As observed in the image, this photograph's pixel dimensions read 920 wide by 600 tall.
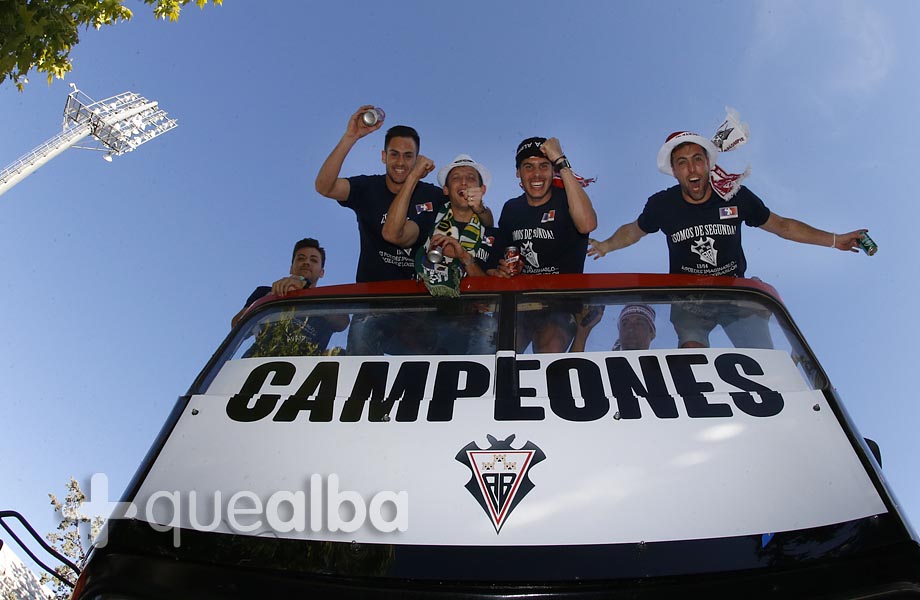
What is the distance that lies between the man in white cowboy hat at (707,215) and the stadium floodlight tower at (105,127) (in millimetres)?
28115

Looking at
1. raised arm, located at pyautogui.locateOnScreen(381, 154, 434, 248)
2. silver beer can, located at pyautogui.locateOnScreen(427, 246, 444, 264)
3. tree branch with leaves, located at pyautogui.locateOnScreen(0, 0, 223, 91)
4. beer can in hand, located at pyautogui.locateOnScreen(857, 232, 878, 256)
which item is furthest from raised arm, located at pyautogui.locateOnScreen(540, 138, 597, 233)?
tree branch with leaves, located at pyautogui.locateOnScreen(0, 0, 223, 91)

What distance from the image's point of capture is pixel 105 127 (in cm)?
2931

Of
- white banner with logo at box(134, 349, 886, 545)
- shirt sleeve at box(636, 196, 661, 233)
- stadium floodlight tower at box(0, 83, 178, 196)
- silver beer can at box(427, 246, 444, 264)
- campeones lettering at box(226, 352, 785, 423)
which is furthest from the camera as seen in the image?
stadium floodlight tower at box(0, 83, 178, 196)

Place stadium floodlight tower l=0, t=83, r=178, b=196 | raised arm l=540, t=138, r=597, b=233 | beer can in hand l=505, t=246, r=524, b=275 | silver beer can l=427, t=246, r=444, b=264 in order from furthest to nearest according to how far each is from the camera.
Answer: stadium floodlight tower l=0, t=83, r=178, b=196, raised arm l=540, t=138, r=597, b=233, beer can in hand l=505, t=246, r=524, b=275, silver beer can l=427, t=246, r=444, b=264

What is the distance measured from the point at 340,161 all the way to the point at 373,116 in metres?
0.44

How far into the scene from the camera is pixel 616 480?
2199mm

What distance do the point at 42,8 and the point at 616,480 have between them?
4.58 metres

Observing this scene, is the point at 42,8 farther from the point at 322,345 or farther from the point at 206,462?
the point at 206,462

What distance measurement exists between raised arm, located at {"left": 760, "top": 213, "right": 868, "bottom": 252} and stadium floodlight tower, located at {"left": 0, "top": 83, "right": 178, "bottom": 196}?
2861 cm

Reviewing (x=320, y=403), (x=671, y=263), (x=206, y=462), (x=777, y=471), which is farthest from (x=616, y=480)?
(x=671, y=263)

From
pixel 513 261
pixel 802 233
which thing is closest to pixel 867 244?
pixel 802 233

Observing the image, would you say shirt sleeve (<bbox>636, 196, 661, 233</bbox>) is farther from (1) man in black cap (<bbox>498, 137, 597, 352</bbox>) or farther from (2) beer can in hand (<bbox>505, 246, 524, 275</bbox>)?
(2) beer can in hand (<bbox>505, 246, 524, 275</bbox>)

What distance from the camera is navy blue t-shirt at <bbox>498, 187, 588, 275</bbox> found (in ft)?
14.5

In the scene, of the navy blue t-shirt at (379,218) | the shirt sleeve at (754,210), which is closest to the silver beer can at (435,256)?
the navy blue t-shirt at (379,218)
